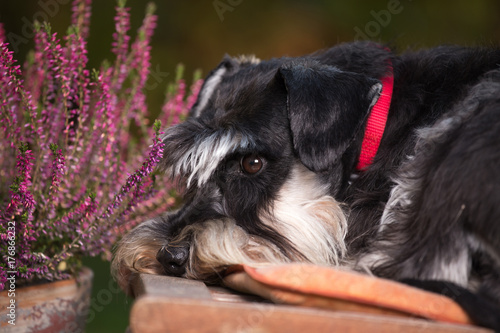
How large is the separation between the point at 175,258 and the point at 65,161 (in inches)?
33.3

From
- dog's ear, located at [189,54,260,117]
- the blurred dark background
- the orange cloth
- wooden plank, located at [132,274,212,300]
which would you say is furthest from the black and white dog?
the blurred dark background

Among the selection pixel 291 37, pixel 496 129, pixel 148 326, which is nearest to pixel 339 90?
pixel 496 129

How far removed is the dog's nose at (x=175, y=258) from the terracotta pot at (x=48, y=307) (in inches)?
28.4

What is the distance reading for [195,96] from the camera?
3393 mm

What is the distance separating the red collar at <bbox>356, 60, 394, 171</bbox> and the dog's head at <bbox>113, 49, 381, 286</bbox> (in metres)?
0.04

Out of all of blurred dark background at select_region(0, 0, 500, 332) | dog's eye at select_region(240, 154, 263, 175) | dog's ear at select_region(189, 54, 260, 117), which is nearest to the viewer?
dog's eye at select_region(240, 154, 263, 175)

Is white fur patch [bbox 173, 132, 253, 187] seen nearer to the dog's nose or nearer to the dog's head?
the dog's head

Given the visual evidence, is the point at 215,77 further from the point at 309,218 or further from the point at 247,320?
the point at 247,320

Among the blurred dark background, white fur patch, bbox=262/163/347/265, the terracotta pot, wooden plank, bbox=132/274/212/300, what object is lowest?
the terracotta pot

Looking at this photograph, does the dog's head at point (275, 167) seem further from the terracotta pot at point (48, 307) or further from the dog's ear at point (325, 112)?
the terracotta pot at point (48, 307)

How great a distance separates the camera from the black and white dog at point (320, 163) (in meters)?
2.08

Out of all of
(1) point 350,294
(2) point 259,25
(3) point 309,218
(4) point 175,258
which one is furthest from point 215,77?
(2) point 259,25

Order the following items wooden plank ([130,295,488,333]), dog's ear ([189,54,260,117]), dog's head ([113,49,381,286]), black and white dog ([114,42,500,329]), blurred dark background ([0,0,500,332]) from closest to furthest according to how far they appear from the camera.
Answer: wooden plank ([130,295,488,333]) < black and white dog ([114,42,500,329]) < dog's head ([113,49,381,286]) < dog's ear ([189,54,260,117]) < blurred dark background ([0,0,500,332])

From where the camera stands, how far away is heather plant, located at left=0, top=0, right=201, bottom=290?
92.2 inches
